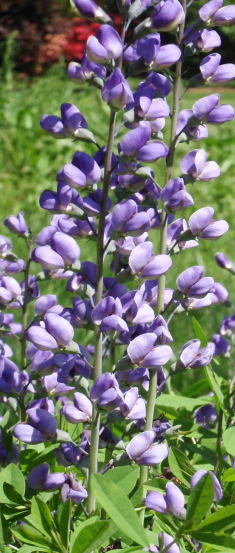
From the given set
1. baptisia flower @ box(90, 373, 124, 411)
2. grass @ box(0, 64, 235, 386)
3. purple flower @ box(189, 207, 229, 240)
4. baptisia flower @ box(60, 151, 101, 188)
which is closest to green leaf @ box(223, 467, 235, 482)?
baptisia flower @ box(90, 373, 124, 411)

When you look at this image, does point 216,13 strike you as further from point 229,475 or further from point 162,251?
point 229,475

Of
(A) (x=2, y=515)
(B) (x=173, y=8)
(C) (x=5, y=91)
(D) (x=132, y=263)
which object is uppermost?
(B) (x=173, y=8)

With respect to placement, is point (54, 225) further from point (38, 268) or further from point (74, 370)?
point (38, 268)

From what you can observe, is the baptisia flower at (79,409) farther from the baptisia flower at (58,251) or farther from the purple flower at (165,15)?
the purple flower at (165,15)

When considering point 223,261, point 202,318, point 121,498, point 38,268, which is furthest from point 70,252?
point 38,268

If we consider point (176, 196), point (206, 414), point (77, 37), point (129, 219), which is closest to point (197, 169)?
point (176, 196)
